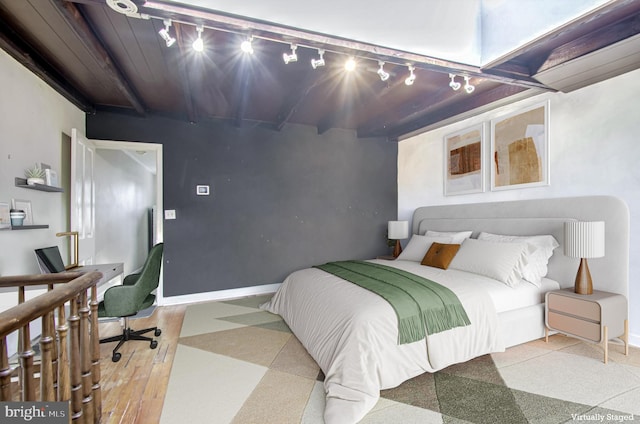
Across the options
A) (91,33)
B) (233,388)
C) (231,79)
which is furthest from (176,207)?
(233,388)

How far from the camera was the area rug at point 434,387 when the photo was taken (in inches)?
67.4

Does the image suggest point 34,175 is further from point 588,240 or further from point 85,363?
point 588,240

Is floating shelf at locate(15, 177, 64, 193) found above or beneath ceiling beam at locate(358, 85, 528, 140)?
beneath

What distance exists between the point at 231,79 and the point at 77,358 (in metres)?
2.68

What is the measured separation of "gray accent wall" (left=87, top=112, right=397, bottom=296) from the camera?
12.9 ft

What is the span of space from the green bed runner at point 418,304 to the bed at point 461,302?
6 centimetres

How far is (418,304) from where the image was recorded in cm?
207

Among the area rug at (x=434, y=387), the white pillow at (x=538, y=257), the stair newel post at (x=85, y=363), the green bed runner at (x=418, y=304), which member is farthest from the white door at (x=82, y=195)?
the white pillow at (x=538, y=257)

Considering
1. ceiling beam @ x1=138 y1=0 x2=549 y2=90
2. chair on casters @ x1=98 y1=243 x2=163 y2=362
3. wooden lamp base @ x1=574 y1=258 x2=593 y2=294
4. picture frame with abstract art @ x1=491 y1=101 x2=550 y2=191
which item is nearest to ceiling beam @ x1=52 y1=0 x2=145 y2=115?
ceiling beam @ x1=138 y1=0 x2=549 y2=90

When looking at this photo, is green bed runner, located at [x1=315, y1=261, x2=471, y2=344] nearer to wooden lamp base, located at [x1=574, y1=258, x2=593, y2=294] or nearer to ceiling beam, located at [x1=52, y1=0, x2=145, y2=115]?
wooden lamp base, located at [x1=574, y1=258, x2=593, y2=294]

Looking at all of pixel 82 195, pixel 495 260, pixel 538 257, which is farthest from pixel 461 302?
pixel 82 195

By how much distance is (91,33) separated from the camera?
211cm

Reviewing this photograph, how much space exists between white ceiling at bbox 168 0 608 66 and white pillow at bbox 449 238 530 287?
1.74m

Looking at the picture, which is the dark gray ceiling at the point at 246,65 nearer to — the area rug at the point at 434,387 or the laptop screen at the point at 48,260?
the laptop screen at the point at 48,260
